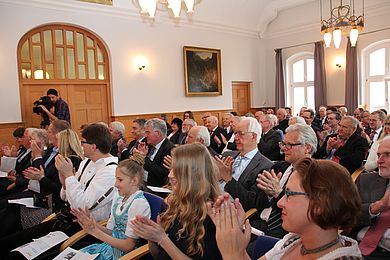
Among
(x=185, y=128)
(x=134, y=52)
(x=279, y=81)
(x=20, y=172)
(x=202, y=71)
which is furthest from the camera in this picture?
(x=279, y=81)

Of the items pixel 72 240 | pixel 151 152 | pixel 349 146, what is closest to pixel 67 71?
pixel 151 152

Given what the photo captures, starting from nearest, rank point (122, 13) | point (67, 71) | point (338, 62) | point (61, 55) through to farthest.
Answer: point (61, 55)
point (67, 71)
point (122, 13)
point (338, 62)

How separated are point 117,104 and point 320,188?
8406 mm

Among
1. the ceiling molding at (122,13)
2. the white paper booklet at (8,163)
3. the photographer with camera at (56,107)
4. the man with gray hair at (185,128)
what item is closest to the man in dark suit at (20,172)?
the white paper booklet at (8,163)

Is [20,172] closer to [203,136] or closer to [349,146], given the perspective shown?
[203,136]

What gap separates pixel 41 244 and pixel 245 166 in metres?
1.76

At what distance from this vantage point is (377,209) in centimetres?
212

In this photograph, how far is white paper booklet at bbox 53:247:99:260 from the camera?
Answer: 225 cm

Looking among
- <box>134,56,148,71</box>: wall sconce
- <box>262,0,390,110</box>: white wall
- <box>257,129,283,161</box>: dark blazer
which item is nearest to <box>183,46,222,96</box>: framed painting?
<box>134,56,148,71</box>: wall sconce

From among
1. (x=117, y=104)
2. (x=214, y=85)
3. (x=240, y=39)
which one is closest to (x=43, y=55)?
(x=117, y=104)

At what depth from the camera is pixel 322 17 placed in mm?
11047

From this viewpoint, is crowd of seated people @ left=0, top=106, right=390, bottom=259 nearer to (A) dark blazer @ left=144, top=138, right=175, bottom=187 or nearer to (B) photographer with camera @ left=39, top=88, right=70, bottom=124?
(A) dark blazer @ left=144, top=138, right=175, bottom=187

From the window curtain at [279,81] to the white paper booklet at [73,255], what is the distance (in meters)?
10.9

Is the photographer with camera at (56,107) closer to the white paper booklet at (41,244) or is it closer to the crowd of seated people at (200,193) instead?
the crowd of seated people at (200,193)
